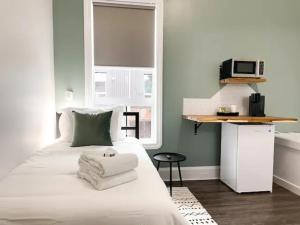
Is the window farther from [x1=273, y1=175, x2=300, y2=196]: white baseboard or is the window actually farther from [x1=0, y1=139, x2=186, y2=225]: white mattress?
[x1=273, y1=175, x2=300, y2=196]: white baseboard

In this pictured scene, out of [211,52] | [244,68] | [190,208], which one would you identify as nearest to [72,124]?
[190,208]

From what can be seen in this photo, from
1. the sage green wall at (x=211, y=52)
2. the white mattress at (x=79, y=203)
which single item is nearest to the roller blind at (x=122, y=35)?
the sage green wall at (x=211, y=52)

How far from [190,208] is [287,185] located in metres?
1.50

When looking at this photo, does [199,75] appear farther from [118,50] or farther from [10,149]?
[10,149]

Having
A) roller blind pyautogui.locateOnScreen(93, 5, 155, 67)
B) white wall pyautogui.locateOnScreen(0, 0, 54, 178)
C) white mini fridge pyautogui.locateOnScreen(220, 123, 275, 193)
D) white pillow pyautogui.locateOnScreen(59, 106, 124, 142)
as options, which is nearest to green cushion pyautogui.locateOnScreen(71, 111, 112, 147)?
white pillow pyautogui.locateOnScreen(59, 106, 124, 142)

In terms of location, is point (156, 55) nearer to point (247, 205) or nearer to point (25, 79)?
point (25, 79)

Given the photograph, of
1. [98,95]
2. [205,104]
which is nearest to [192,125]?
[205,104]

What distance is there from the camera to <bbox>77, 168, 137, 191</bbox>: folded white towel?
1266 mm

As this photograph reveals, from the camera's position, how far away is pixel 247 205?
8.20ft

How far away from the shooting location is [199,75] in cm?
322

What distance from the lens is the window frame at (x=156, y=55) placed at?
9.63ft

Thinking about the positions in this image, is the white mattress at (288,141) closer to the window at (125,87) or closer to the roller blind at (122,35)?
the window at (125,87)

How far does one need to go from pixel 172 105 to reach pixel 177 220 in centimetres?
218

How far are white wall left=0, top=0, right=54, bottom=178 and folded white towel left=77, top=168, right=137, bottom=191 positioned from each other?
0.73 meters
